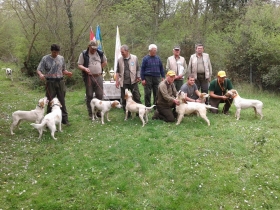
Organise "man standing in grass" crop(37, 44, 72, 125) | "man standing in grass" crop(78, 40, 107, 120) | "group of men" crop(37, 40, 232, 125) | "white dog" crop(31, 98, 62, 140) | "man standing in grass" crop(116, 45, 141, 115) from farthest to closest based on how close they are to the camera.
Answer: "man standing in grass" crop(116, 45, 141, 115)
"man standing in grass" crop(78, 40, 107, 120)
"group of men" crop(37, 40, 232, 125)
"man standing in grass" crop(37, 44, 72, 125)
"white dog" crop(31, 98, 62, 140)

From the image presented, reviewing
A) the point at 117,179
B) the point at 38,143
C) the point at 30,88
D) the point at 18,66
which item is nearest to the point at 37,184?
the point at 117,179

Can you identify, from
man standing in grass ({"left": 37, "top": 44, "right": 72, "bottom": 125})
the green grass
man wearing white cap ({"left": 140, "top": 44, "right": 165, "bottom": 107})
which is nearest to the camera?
the green grass

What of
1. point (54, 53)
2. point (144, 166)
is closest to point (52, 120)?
point (54, 53)

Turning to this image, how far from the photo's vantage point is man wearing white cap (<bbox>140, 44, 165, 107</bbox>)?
773 cm

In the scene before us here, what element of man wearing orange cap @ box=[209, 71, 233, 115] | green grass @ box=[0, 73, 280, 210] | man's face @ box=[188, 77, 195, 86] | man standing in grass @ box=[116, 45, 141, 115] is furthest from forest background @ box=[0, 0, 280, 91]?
man standing in grass @ box=[116, 45, 141, 115]

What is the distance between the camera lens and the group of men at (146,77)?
6.92m

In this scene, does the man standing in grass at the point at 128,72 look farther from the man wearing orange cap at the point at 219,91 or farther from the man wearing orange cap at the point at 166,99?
the man wearing orange cap at the point at 219,91

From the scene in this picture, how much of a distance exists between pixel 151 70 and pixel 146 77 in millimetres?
262

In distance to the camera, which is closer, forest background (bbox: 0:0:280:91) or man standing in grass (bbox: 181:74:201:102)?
man standing in grass (bbox: 181:74:201:102)

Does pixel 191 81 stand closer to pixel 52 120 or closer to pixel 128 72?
pixel 128 72

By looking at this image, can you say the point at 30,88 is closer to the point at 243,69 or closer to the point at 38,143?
the point at 38,143

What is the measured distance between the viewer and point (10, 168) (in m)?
4.85

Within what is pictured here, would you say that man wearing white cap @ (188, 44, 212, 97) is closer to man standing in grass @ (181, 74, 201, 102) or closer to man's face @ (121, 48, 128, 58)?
man standing in grass @ (181, 74, 201, 102)

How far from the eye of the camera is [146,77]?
25.8ft
